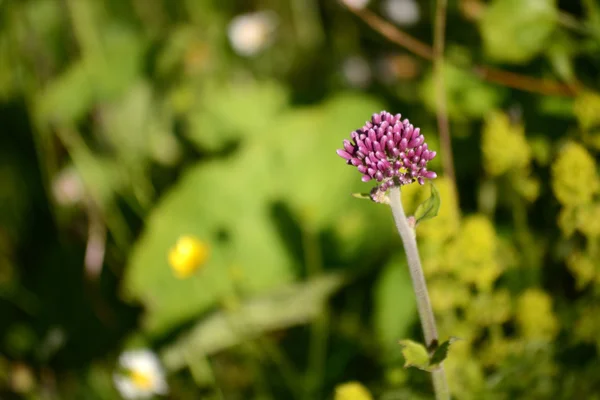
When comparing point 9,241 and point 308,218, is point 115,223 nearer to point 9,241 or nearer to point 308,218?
point 9,241

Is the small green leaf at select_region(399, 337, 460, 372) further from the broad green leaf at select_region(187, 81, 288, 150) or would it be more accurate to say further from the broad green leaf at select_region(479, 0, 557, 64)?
the broad green leaf at select_region(187, 81, 288, 150)

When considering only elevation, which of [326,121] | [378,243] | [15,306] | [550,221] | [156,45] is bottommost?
[550,221]

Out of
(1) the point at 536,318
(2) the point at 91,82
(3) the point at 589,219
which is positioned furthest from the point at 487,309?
(2) the point at 91,82

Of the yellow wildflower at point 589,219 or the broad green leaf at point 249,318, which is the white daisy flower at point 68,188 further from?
the yellow wildflower at point 589,219

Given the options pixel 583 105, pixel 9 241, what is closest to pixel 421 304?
pixel 583 105

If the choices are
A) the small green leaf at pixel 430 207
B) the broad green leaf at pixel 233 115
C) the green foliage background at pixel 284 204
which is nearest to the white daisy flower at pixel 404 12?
the green foliage background at pixel 284 204
